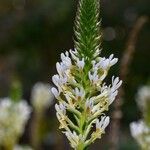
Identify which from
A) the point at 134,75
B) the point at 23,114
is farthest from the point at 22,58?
the point at 23,114

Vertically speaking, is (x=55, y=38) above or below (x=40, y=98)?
above

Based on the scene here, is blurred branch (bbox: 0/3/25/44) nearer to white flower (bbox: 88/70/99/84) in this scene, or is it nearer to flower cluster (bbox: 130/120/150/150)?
flower cluster (bbox: 130/120/150/150)

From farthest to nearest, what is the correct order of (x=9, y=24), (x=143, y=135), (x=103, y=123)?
(x=9, y=24) < (x=143, y=135) < (x=103, y=123)

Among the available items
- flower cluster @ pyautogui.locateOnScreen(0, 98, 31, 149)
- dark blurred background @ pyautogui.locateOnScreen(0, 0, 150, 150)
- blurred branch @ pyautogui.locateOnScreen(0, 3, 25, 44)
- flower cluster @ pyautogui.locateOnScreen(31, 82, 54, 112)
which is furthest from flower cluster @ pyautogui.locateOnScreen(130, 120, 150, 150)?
blurred branch @ pyautogui.locateOnScreen(0, 3, 25, 44)

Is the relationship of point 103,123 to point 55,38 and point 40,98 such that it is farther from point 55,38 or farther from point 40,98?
point 55,38

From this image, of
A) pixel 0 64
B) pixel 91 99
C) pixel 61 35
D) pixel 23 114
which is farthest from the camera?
pixel 0 64

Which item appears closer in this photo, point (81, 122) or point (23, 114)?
point (81, 122)

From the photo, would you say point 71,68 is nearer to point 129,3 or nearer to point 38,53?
point 129,3

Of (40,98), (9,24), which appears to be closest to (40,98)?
(40,98)

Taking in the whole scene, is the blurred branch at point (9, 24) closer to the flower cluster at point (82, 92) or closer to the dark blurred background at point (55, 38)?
the dark blurred background at point (55, 38)
